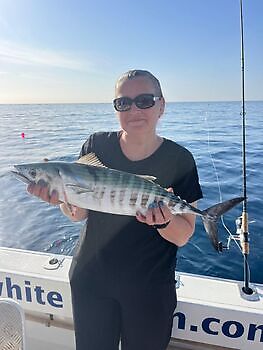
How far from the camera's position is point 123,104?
1.64m

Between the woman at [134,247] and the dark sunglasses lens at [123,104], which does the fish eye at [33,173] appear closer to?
the woman at [134,247]

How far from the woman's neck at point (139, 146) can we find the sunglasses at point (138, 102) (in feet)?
0.48

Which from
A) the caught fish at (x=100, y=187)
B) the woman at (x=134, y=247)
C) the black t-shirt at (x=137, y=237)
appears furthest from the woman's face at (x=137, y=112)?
the caught fish at (x=100, y=187)

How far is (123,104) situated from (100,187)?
43cm

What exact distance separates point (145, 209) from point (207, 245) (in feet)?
9.39

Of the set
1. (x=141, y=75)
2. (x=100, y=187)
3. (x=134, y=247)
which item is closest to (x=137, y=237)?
(x=134, y=247)

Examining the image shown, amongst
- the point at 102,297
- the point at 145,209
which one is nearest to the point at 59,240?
the point at 102,297

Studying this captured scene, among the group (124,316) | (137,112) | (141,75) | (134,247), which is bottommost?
(124,316)

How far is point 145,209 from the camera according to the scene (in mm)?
1546

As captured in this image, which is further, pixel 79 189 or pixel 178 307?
pixel 178 307

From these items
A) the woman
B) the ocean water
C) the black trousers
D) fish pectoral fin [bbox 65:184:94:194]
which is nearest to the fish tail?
the woman

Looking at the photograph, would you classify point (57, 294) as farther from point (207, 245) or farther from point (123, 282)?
point (207, 245)

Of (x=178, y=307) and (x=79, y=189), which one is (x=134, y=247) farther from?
(x=178, y=307)

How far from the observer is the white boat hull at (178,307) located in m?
1.96
